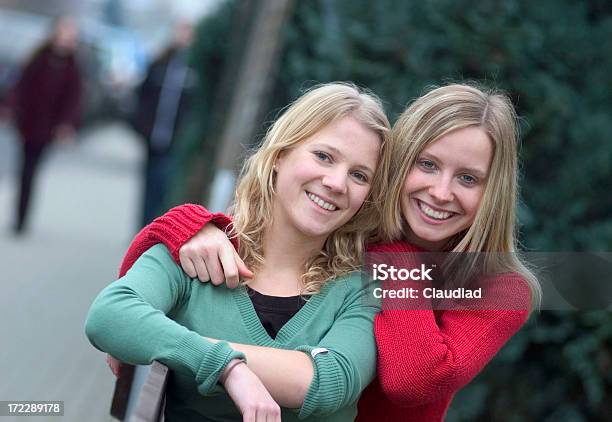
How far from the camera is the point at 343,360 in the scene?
8.31ft

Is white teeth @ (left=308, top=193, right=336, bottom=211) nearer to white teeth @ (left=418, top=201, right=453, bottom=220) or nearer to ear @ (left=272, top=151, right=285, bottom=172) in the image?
ear @ (left=272, top=151, right=285, bottom=172)

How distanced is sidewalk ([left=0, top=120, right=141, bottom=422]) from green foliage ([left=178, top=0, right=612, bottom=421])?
1964 millimetres

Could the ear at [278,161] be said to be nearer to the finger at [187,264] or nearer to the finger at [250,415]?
the finger at [187,264]

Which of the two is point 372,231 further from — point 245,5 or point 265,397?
point 245,5

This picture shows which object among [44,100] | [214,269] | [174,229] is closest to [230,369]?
[214,269]

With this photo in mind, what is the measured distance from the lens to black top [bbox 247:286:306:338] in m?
2.67

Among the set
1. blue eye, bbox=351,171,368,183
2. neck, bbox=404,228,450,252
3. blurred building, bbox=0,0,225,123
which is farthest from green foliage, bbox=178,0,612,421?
blurred building, bbox=0,0,225,123

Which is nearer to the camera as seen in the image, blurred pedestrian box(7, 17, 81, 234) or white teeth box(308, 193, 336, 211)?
white teeth box(308, 193, 336, 211)

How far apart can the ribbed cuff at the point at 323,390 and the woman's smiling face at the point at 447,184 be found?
0.49m

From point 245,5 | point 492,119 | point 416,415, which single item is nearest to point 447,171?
point 492,119

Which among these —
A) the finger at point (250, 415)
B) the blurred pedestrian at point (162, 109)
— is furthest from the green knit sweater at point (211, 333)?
the blurred pedestrian at point (162, 109)

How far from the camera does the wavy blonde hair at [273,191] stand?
2727 millimetres

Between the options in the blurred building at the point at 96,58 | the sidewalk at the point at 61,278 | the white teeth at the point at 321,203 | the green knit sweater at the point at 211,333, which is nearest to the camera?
the green knit sweater at the point at 211,333

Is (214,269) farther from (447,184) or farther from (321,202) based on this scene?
(447,184)
